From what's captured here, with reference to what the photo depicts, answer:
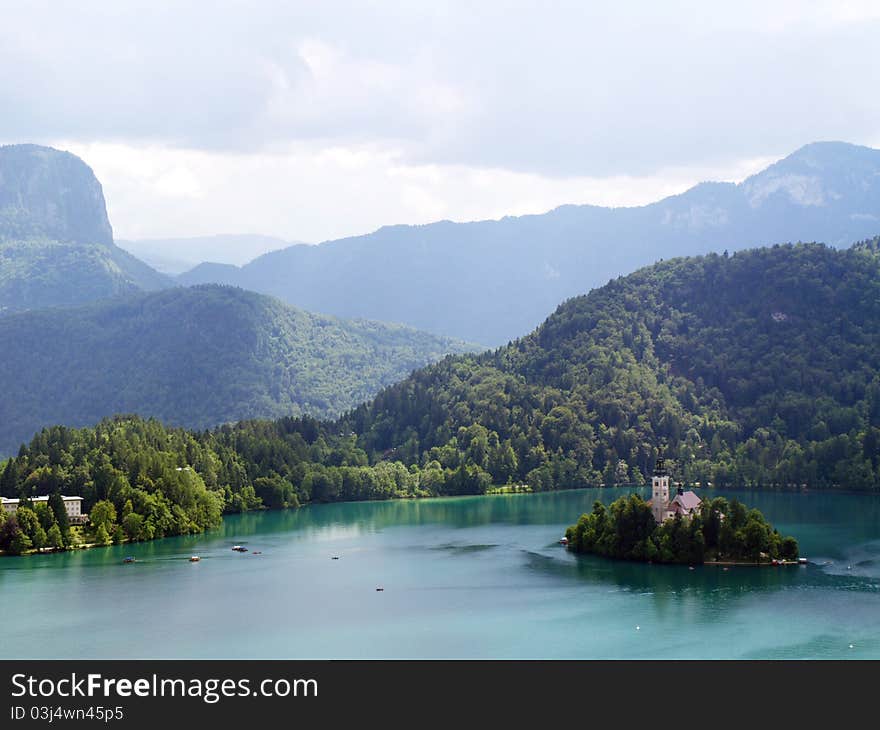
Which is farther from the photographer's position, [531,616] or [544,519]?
[544,519]

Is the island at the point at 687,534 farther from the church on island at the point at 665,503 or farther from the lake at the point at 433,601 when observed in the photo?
the lake at the point at 433,601

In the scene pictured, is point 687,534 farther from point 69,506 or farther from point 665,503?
point 69,506

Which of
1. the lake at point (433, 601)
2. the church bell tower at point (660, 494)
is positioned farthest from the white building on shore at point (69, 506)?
the church bell tower at point (660, 494)

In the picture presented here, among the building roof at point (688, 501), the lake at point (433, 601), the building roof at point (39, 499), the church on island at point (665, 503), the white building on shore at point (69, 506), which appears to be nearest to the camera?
the lake at point (433, 601)

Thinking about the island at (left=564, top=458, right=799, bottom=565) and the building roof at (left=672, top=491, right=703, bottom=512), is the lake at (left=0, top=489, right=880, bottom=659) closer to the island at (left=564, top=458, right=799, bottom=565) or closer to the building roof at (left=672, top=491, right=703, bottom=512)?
the island at (left=564, top=458, right=799, bottom=565)
